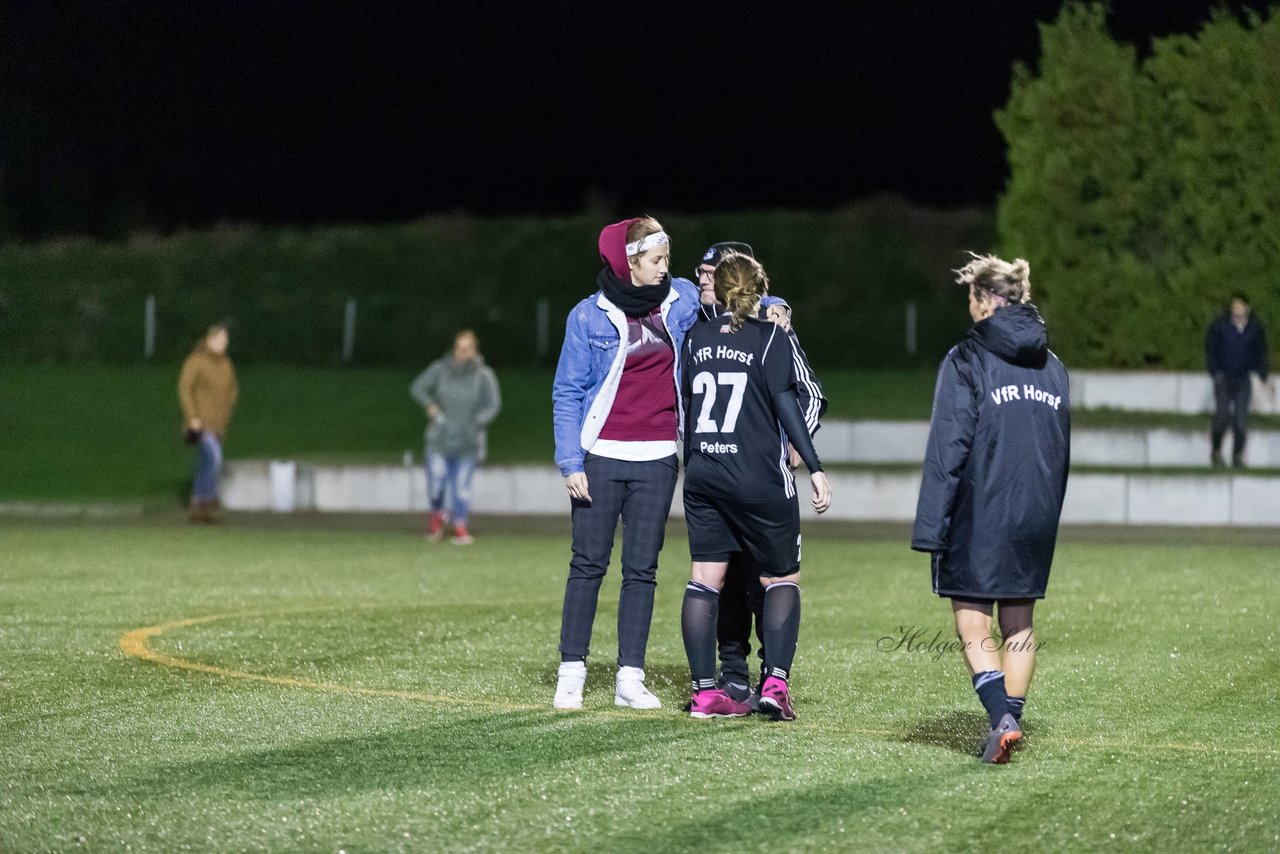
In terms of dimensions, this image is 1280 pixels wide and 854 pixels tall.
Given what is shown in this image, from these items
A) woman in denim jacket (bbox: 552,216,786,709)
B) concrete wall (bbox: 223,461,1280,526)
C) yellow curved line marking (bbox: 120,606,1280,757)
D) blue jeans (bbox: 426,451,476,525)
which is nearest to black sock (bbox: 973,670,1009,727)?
yellow curved line marking (bbox: 120,606,1280,757)

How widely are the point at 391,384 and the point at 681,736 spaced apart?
2486cm

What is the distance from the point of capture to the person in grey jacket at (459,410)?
654 inches

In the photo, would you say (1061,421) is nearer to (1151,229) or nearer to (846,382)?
(1151,229)

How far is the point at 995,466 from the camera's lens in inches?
259

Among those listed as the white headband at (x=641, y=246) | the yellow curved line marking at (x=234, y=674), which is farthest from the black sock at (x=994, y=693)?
the white headband at (x=641, y=246)

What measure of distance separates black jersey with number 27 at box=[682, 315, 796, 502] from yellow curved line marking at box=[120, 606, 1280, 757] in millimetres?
949

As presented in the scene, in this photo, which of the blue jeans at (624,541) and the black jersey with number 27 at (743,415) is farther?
the blue jeans at (624,541)

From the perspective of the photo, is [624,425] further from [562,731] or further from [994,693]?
[994,693]

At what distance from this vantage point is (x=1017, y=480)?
6.59m

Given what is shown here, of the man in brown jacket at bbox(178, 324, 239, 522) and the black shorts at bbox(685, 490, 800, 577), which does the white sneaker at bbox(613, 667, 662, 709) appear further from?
the man in brown jacket at bbox(178, 324, 239, 522)

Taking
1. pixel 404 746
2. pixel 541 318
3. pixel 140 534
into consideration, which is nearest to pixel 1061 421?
pixel 404 746

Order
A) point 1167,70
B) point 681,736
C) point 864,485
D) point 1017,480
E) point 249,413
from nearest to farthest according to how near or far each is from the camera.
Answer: point 1017,480 → point 681,736 → point 864,485 → point 1167,70 → point 249,413

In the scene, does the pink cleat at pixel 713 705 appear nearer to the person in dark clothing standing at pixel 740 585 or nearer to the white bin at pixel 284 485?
the person in dark clothing standing at pixel 740 585

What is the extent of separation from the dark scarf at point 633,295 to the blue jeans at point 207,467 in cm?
1165
